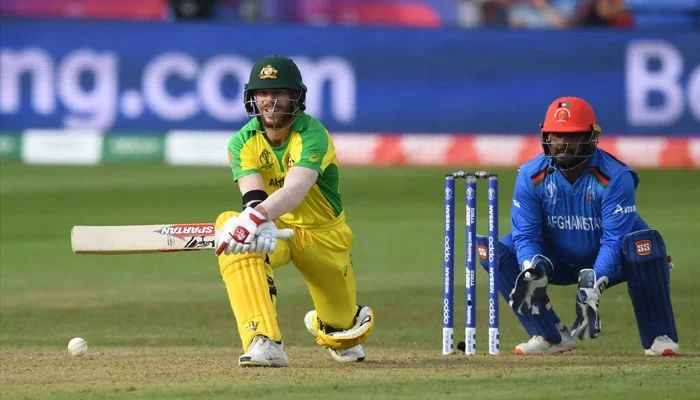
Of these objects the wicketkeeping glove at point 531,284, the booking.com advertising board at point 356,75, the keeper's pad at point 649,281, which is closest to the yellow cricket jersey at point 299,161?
the wicketkeeping glove at point 531,284

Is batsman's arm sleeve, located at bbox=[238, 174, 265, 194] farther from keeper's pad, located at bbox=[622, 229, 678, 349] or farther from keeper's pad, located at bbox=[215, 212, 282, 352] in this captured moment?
keeper's pad, located at bbox=[622, 229, 678, 349]

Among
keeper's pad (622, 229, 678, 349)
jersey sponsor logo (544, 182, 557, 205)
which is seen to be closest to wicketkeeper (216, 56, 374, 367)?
jersey sponsor logo (544, 182, 557, 205)

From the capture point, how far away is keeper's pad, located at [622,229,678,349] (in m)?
8.02

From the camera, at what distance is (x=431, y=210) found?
16438mm

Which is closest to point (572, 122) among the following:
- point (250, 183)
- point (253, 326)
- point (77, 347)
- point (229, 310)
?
point (250, 183)

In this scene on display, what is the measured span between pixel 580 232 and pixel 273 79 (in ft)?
6.11

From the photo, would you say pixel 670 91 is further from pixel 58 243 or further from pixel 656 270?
pixel 656 270

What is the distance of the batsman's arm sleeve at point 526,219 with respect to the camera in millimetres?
8266

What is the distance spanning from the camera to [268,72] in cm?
768

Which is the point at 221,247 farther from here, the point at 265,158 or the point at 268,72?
the point at 268,72

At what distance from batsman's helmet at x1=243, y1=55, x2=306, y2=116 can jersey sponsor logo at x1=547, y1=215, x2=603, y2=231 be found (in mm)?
1535

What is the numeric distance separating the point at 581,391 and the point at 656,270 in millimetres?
1523

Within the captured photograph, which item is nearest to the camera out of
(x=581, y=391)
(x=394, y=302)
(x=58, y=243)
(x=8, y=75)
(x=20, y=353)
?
(x=581, y=391)

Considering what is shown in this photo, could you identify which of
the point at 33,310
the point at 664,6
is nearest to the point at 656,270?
the point at 33,310
